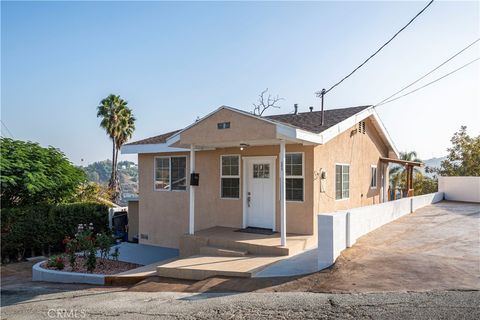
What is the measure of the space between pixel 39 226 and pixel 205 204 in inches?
260

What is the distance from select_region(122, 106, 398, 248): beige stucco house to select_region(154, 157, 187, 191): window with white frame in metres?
0.04

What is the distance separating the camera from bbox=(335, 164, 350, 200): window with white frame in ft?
38.0

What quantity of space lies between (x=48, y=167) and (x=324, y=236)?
11.7 m

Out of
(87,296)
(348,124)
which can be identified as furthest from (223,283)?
(348,124)

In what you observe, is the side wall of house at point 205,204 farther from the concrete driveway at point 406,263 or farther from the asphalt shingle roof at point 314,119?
the concrete driveway at point 406,263

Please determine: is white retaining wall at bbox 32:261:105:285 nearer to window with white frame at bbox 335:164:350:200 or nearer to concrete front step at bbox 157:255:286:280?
concrete front step at bbox 157:255:286:280

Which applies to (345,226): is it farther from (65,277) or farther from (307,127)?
(65,277)

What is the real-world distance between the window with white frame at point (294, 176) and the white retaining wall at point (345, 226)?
5.70ft

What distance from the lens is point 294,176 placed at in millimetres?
10297

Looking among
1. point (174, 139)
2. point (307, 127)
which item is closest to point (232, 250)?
point (174, 139)

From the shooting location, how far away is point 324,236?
7242 mm

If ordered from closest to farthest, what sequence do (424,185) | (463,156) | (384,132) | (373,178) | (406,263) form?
(406,263)
(373,178)
(384,132)
(463,156)
(424,185)

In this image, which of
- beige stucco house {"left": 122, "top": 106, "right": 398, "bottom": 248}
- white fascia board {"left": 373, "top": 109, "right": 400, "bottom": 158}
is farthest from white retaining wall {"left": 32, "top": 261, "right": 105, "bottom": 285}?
white fascia board {"left": 373, "top": 109, "right": 400, "bottom": 158}

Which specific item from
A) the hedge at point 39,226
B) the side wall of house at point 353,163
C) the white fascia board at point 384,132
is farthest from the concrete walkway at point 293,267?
the hedge at point 39,226
